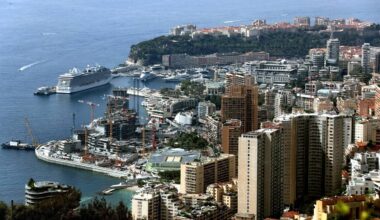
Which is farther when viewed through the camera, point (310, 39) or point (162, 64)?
point (310, 39)

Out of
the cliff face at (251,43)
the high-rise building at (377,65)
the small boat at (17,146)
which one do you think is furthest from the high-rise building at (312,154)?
the cliff face at (251,43)

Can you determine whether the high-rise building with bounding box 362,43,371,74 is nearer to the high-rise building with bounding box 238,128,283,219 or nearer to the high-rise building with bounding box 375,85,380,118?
the high-rise building with bounding box 375,85,380,118

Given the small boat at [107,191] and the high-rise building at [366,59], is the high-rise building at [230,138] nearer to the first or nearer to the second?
the small boat at [107,191]

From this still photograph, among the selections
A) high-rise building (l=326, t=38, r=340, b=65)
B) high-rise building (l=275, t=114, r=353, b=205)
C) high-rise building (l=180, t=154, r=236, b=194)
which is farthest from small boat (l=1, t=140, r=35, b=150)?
high-rise building (l=326, t=38, r=340, b=65)

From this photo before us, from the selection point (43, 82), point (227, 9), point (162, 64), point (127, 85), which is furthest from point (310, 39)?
point (227, 9)

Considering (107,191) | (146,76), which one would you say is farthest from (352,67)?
(107,191)

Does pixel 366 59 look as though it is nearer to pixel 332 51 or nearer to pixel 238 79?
pixel 332 51

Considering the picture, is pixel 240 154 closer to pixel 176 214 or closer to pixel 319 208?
pixel 176 214

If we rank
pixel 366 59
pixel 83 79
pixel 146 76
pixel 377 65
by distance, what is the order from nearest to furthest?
pixel 83 79 → pixel 377 65 → pixel 366 59 → pixel 146 76
